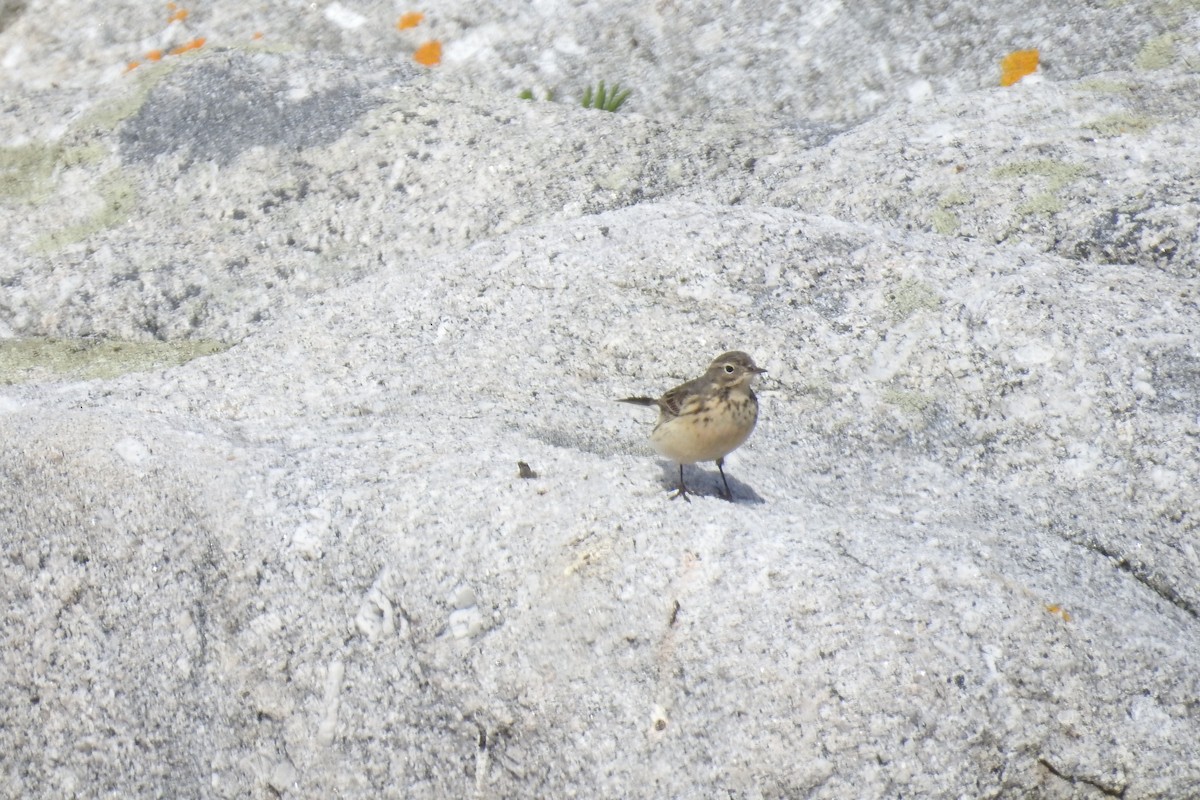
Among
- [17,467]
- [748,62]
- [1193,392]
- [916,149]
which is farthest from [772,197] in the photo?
[17,467]

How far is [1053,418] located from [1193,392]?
0.78 m

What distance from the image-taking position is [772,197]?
8914 millimetres

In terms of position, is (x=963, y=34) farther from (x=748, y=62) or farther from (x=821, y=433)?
(x=821, y=433)

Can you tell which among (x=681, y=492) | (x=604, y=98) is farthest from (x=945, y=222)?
(x=604, y=98)

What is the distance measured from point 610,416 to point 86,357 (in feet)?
12.0

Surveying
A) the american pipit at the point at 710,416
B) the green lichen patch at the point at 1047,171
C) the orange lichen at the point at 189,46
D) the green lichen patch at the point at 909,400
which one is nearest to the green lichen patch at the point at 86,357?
the american pipit at the point at 710,416

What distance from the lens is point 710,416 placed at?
6004mm

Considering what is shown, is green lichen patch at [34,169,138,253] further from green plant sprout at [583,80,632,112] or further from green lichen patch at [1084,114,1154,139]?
green lichen patch at [1084,114,1154,139]

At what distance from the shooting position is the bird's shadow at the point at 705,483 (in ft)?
20.1

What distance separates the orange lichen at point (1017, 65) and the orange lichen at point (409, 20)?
5458 mm

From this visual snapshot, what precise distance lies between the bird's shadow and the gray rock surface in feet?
0.22

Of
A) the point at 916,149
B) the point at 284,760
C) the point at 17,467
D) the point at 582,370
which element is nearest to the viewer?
the point at 284,760

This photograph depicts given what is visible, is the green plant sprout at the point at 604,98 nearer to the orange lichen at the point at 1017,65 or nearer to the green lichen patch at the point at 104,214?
the orange lichen at the point at 1017,65

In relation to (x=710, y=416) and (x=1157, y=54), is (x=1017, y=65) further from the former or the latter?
(x=710, y=416)
